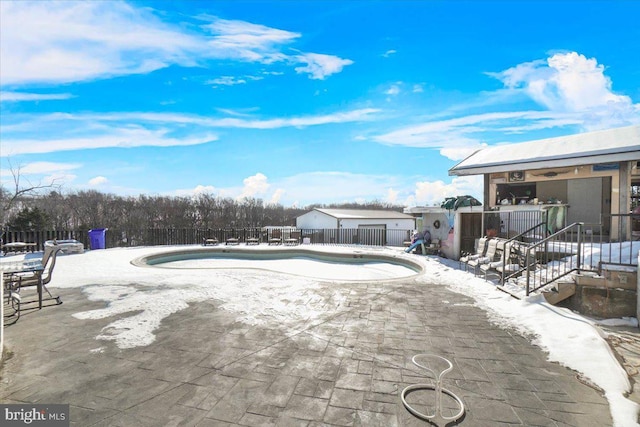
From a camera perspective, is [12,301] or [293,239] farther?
[293,239]

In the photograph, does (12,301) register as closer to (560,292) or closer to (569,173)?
(560,292)

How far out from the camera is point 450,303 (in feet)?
17.8

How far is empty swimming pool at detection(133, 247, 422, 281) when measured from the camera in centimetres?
978

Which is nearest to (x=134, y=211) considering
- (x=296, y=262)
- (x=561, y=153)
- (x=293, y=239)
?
(x=293, y=239)

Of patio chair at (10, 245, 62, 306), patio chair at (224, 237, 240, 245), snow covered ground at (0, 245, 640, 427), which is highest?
patio chair at (10, 245, 62, 306)

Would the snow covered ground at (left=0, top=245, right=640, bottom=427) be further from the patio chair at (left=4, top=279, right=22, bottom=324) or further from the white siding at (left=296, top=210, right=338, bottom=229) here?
the white siding at (left=296, top=210, right=338, bottom=229)

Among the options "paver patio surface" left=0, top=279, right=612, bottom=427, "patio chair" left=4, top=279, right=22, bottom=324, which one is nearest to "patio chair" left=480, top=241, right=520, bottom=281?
"paver patio surface" left=0, top=279, right=612, bottom=427

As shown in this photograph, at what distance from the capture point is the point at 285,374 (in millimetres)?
2928

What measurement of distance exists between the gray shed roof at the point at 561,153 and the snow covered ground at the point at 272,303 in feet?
13.1

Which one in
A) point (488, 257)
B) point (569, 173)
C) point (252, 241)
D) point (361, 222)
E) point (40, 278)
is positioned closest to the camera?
point (40, 278)

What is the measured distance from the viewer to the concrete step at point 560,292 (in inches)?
209

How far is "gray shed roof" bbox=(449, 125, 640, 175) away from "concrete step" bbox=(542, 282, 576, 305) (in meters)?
5.15

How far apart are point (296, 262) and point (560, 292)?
28.3ft

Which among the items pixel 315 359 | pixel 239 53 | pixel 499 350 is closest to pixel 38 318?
pixel 315 359
